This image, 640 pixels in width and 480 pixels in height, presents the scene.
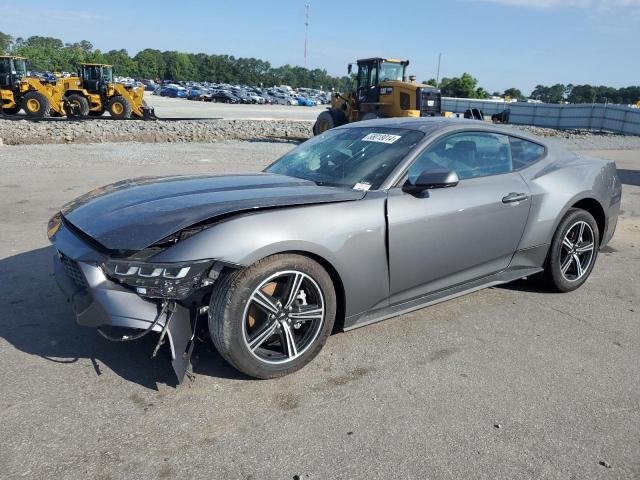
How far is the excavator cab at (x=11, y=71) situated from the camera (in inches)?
917

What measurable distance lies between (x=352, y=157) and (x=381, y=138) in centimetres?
28

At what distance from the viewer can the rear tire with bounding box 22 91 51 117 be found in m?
22.9

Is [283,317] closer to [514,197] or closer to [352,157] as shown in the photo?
[352,157]

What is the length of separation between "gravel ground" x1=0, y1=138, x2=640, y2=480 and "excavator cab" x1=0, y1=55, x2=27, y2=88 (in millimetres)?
22994

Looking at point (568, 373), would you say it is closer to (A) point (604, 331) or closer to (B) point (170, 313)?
(A) point (604, 331)

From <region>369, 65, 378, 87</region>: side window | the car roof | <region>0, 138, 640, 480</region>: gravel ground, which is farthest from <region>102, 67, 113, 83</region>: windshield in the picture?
the car roof

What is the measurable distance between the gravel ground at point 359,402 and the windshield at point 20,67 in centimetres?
2391

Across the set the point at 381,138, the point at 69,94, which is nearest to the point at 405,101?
the point at 381,138

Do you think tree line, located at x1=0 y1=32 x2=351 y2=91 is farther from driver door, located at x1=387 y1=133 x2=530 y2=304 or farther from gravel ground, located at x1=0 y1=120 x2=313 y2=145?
driver door, located at x1=387 y1=133 x2=530 y2=304

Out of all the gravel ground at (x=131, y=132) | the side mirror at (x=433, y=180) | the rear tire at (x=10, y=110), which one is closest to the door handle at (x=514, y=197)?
the side mirror at (x=433, y=180)

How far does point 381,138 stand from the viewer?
13.3 ft

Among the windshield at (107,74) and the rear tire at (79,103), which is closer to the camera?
the rear tire at (79,103)

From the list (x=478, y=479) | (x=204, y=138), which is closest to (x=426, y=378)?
(x=478, y=479)

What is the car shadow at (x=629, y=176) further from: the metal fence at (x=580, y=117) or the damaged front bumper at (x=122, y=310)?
the metal fence at (x=580, y=117)
